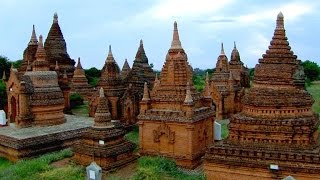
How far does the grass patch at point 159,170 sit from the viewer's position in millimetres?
18641

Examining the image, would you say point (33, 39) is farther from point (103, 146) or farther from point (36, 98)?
point (103, 146)

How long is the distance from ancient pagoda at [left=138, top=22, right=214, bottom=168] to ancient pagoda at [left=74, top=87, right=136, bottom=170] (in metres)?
1.44

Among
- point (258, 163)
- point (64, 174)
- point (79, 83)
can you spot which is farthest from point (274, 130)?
point (79, 83)

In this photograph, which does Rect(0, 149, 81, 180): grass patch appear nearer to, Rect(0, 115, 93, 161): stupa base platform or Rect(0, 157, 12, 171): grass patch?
Rect(0, 115, 93, 161): stupa base platform

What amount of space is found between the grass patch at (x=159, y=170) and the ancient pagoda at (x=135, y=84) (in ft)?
33.5

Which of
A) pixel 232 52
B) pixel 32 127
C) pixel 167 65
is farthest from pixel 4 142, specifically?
pixel 232 52

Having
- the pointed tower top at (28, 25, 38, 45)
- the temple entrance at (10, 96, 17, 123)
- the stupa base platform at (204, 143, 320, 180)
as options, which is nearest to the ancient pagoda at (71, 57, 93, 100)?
the pointed tower top at (28, 25, 38, 45)

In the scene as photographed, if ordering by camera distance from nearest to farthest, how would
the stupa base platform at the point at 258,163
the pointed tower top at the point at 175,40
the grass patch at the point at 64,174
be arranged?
the stupa base platform at the point at 258,163 < the grass patch at the point at 64,174 < the pointed tower top at the point at 175,40

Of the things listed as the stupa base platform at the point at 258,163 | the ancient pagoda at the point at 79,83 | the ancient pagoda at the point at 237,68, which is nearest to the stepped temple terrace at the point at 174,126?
the stupa base platform at the point at 258,163

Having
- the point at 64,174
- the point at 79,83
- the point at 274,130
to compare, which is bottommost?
the point at 64,174

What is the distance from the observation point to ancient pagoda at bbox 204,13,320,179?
16172 millimetres

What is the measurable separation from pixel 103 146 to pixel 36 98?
902 centimetres

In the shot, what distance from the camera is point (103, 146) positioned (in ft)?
68.6

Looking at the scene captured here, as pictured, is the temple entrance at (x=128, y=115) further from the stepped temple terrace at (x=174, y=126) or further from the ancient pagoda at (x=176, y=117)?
the ancient pagoda at (x=176, y=117)
